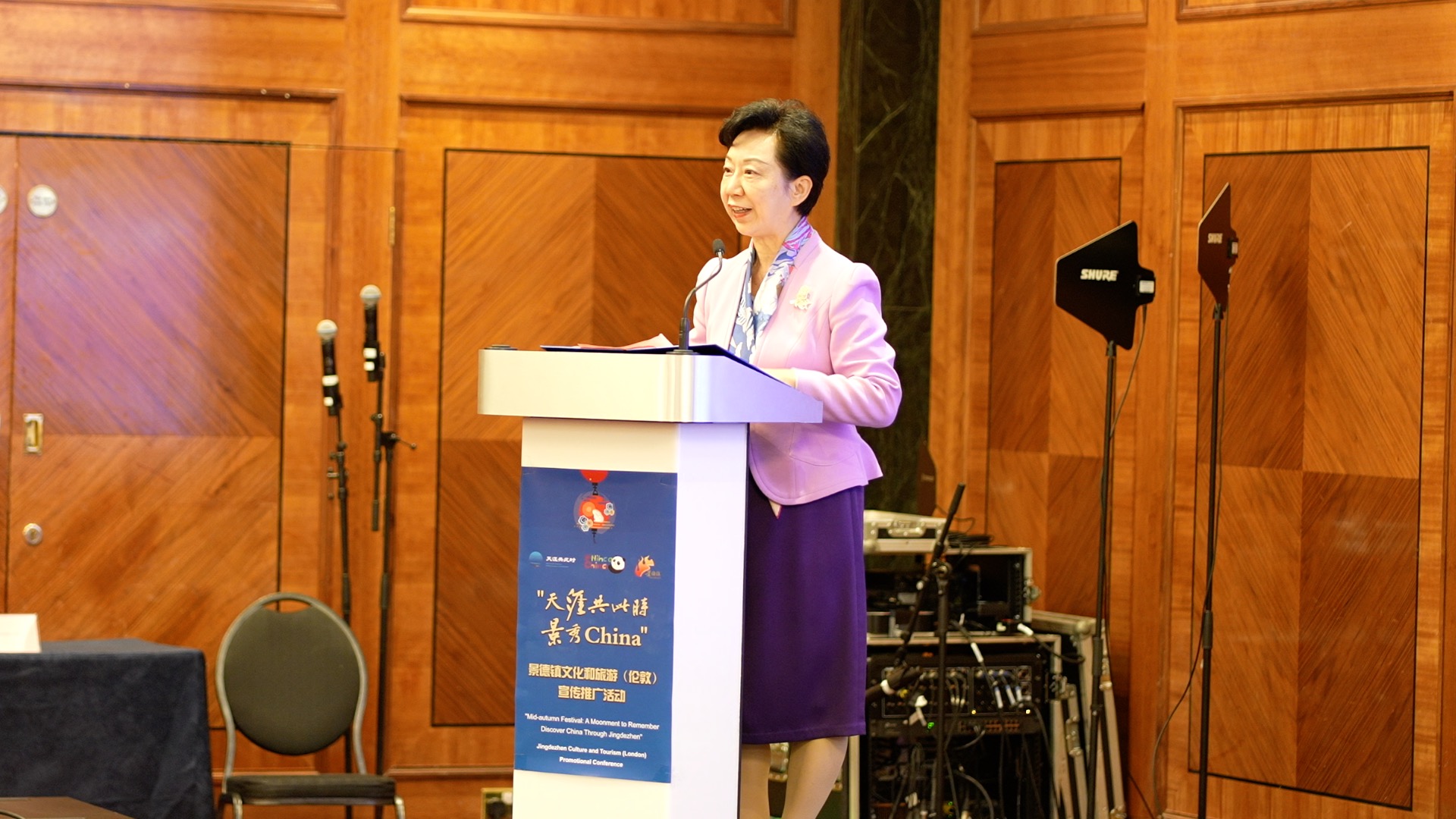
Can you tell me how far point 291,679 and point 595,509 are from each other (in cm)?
251

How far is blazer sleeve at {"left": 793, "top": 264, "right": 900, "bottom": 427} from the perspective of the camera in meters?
2.62

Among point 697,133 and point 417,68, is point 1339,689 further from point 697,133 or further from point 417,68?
point 417,68

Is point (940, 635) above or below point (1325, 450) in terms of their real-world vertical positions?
below

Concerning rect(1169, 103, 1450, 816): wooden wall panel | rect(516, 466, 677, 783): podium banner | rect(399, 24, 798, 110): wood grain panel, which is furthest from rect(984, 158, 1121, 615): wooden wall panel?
rect(516, 466, 677, 783): podium banner

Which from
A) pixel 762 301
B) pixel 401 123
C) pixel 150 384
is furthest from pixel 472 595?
pixel 762 301

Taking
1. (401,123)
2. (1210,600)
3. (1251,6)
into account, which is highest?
(1251,6)

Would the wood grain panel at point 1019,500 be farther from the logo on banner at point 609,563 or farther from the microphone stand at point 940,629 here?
the logo on banner at point 609,563

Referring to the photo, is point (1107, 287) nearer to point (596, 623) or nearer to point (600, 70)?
point (600, 70)

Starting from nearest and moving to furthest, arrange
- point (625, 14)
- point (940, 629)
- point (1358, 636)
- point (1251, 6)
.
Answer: point (940, 629) → point (1358, 636) → point (1251, 6) → point (625, 14)

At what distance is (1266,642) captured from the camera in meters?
4.68

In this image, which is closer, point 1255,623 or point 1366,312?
point 1366,312

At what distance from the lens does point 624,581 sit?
7.34 feet

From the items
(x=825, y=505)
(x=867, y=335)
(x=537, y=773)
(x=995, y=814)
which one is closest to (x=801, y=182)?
(x=867, y=335)

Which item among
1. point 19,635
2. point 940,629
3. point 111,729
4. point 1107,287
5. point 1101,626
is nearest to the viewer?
point 19,635
